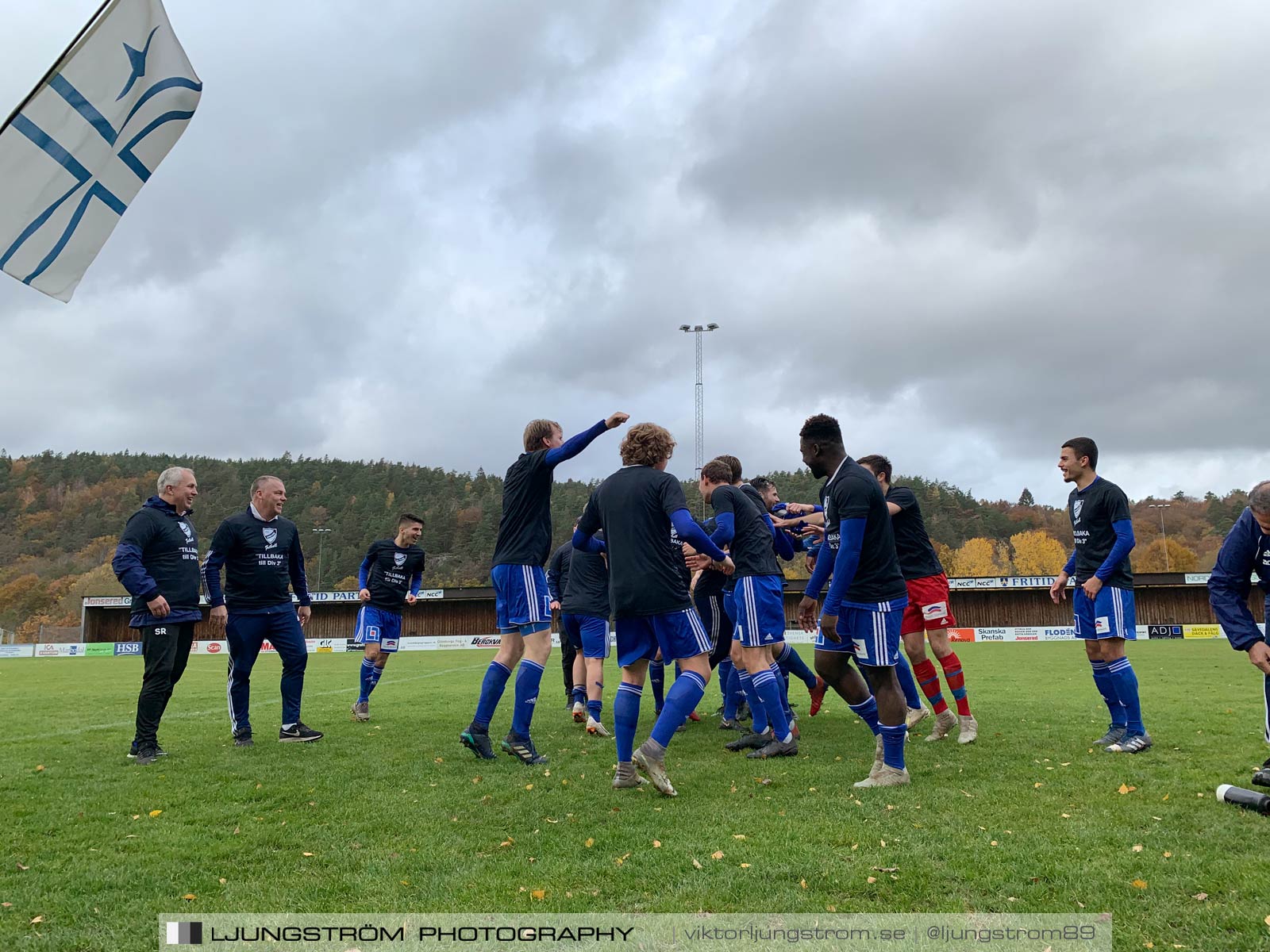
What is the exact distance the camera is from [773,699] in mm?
5836

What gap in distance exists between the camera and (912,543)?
267 inches

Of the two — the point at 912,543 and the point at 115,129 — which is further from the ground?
the point at 115,129

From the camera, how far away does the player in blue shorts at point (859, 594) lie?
191 inches

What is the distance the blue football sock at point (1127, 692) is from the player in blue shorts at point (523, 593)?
13.7 feet

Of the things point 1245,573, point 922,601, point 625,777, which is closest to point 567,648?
point 922,601

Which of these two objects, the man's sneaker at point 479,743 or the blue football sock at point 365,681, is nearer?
the man's sneaker at point 479,743

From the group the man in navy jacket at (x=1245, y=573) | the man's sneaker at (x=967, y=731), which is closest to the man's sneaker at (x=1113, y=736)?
the man's sneaker at (x=967, y=731)

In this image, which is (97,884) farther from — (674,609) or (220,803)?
(674,609)

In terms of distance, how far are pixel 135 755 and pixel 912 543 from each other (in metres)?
6.29

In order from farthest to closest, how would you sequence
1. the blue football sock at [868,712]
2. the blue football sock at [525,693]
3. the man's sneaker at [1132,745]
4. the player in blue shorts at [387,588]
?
the player in blue shorts at [387,588]
the blue football sock at [525,693]
the man's sneaker at [1132,745]
the blue football sock at [868,712]

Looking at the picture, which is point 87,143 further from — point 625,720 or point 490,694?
point 625,720

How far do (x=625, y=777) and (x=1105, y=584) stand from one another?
12.8 feet

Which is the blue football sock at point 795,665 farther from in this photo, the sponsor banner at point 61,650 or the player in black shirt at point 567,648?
the sponsor banner at point 61,650

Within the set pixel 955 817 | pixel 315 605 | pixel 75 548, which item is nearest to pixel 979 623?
pixel 315 605
